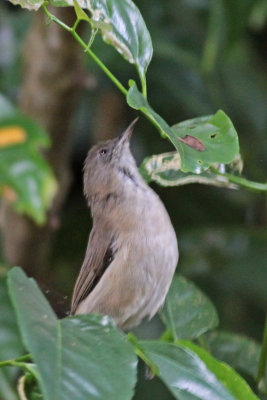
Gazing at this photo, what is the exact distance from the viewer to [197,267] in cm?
356

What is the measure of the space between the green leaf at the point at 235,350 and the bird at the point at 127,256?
222 millimetres

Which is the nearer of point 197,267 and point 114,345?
point 114,345

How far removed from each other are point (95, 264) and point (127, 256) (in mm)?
149

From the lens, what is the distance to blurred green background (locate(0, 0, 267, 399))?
11.5ft

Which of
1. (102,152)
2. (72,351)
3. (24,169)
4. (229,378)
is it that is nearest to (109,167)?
(102,152)

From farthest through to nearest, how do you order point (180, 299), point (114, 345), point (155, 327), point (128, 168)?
point (155, 327), point (128, 168), point (180, 299), point (114, 345)

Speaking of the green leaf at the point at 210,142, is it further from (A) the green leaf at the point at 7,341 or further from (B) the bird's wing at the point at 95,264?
(A) the green leaf at the point at 7,341

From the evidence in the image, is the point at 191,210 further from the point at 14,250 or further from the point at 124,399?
the point at 124,399

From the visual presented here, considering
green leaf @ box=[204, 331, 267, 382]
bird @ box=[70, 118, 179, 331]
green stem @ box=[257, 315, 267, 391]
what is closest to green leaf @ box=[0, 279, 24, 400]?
bird @ box=[70, 118, 179, 331]

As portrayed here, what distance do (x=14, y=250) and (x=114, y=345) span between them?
2.29 metres

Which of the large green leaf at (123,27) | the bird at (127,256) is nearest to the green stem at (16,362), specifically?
the large green leaf at (123,27)

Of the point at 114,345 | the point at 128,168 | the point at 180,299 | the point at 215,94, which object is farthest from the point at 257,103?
the point at 114,345

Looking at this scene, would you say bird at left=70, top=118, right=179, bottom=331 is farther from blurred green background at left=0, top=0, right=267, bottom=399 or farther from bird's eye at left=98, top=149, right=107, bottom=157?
blurred green background at left=0, top=0, right=267, bottom=399

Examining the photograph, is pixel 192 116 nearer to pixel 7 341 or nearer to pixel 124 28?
pixel 7 341
